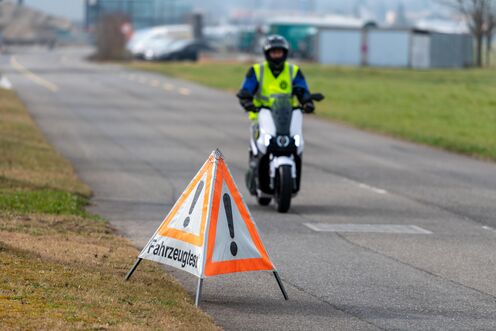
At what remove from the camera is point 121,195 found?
16781 mm

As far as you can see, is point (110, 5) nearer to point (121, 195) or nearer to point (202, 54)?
point (202, 54)

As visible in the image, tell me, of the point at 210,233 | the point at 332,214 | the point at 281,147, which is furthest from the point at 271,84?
the point at 210,233

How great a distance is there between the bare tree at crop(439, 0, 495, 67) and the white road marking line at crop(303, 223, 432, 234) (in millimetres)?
63577

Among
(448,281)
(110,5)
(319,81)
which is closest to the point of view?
(448,281)

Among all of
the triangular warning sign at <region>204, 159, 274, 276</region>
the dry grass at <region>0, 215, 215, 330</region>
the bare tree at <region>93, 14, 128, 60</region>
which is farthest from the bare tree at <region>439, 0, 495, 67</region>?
the triangular warning sign at <region>204, 159, 274, 276</region>

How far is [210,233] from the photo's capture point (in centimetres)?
916

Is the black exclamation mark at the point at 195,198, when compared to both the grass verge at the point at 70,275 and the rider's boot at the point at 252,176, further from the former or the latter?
the rider's boot at the point at 252,176

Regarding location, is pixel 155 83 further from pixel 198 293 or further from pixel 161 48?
pixel 198 293

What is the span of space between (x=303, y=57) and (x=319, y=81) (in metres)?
41.5

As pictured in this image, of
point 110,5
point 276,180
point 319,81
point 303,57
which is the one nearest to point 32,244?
point 276,180

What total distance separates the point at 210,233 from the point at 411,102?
3013 centimetres

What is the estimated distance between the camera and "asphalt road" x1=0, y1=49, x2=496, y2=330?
368 inches

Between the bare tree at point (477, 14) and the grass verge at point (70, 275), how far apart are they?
63845 millimetres

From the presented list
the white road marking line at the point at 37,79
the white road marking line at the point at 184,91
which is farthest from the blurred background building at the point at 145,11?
the white road marking line at the point at 184,91
